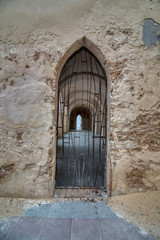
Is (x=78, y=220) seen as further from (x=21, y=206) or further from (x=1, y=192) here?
(x=1, y=192)

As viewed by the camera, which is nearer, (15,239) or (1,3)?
(15,239)

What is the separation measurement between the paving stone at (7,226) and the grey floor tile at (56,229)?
1.21ft

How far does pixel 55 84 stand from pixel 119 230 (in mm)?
2055

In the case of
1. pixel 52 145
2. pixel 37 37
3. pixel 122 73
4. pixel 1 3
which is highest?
pixel 1 3

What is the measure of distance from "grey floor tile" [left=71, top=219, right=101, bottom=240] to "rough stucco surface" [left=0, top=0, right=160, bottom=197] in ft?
1.97

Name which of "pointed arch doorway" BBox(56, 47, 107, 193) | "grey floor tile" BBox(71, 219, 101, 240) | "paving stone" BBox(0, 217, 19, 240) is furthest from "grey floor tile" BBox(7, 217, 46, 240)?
"pointed arch doorway" BBox(56, 47, 107, 193)

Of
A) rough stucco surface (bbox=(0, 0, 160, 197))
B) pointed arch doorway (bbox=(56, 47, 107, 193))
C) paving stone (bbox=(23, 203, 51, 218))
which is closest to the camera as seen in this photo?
paving stone (bbox=(23, 203, 51, 218))

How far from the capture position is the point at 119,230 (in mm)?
1394

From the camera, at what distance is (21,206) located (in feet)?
5.70

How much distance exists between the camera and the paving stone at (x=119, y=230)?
51.8 inches

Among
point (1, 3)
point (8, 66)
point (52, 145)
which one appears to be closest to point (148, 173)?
point (52, 145)

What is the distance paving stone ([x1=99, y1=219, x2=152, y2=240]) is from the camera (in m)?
1.32

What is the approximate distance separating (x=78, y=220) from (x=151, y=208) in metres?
1.00

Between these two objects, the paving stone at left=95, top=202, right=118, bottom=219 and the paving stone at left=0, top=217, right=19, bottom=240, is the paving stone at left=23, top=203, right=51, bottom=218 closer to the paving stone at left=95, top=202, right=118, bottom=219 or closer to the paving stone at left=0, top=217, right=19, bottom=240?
the paving stone at left=0, top=217, right=19, bottom=240
